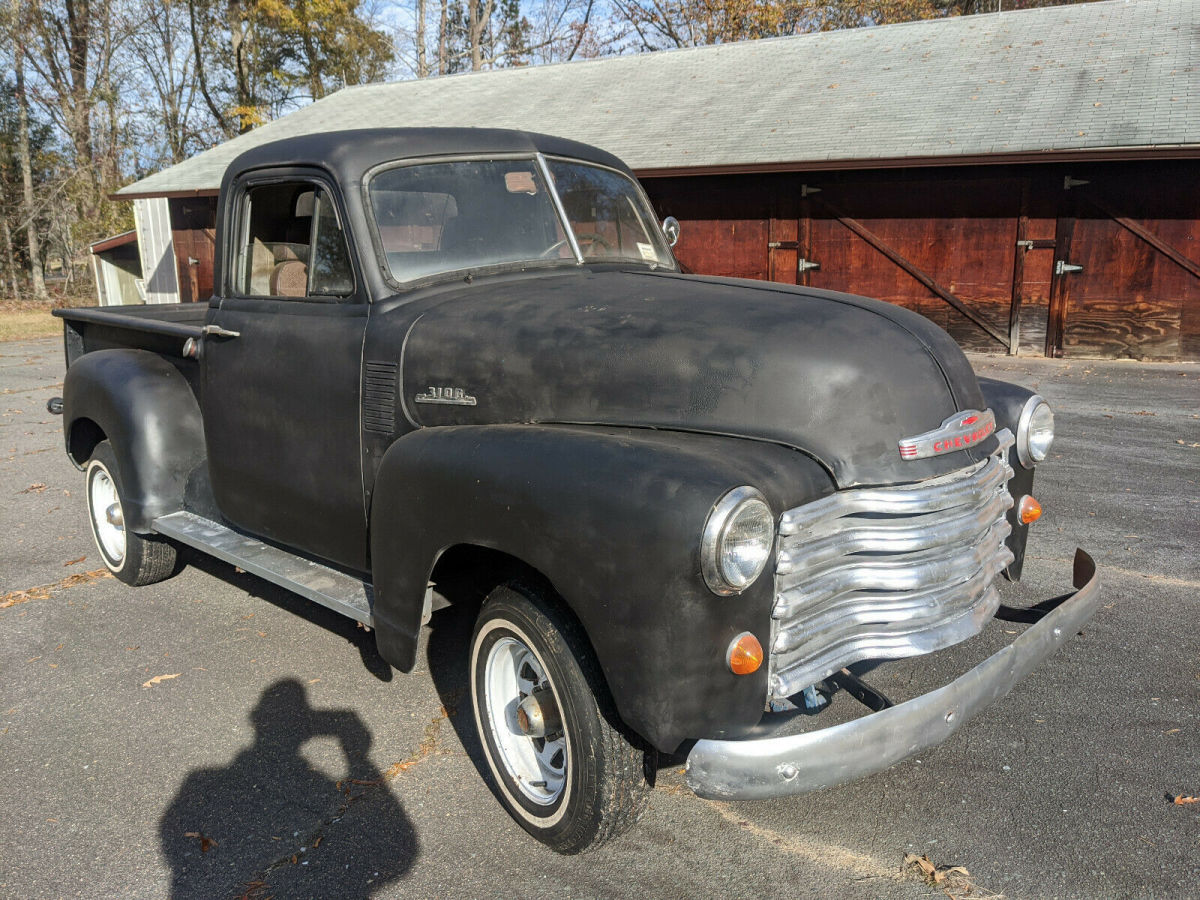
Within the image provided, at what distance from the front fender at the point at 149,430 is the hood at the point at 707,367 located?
179cm

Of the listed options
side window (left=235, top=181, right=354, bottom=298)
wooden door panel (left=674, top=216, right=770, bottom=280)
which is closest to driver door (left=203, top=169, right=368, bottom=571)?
side window (left=235, top=181, right=354, bottom=298)

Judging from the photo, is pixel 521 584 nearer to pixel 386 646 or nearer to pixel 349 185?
pixel 386 646

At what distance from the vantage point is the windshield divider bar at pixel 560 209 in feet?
12.6

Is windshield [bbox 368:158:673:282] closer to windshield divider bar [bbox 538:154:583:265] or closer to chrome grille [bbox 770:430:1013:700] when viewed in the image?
windshield divider bar [bbox 538:154:583:265]

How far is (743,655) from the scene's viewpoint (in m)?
2.35

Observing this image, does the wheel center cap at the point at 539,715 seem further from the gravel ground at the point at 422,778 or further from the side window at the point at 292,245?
the side window at the point at 292,245

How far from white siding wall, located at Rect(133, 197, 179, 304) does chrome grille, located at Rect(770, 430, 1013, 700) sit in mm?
21908

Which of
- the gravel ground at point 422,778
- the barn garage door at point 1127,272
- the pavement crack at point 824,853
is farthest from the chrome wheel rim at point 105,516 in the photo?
the barn garage door at point 1127,272

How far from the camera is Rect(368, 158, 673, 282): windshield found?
11.9ft

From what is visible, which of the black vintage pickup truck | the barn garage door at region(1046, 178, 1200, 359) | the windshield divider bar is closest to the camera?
the black vintage pickup truck

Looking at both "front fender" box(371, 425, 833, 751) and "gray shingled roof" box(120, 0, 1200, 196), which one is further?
"gray shingled roof" box(120, 0, 1200, 196)

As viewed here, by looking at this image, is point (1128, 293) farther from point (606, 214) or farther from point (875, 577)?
point (875, 577)

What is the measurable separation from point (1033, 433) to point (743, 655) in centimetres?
186

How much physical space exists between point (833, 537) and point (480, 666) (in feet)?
3.96
